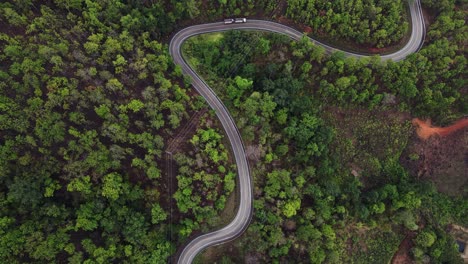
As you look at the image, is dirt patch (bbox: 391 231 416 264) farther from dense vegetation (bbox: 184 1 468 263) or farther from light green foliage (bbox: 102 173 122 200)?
light green foliage (bbox: 102 173 122 200)

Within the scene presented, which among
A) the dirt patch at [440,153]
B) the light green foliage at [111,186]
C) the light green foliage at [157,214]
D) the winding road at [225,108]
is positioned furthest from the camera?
the dirt patch at [440,153]

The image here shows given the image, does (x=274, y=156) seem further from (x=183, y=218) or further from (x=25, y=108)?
(x=25, y=108)

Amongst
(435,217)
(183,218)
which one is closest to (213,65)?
(183,218)

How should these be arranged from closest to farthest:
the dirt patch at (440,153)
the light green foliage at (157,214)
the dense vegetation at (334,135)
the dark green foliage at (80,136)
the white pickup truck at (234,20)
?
the dark green foliage at (80,136) → the light green foliage at (157,214) → the dense vegetation at (334,135) → the white pickup truck at (234,20) → the dirt patch at (440,153)

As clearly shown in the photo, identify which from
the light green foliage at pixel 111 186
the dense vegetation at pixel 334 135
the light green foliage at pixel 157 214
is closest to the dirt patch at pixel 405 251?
the dense vegetation at pixel 334 135

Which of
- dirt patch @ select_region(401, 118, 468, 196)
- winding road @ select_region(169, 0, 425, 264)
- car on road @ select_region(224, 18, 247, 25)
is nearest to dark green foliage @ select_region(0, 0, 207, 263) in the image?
winding road @ select_region(169, 0, 425, 264)

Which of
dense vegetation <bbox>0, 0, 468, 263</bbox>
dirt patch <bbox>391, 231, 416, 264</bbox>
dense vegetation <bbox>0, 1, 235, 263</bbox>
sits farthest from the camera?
dirt patch <bbox>391, 231, 416, 264</bbox>

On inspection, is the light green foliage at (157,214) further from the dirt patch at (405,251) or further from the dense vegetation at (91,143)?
the dirt patch at (405,251)
